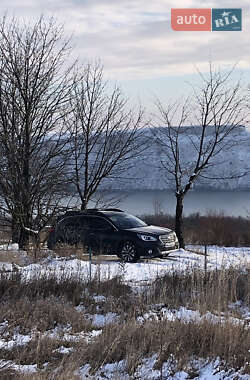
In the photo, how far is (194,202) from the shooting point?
49.1 meters

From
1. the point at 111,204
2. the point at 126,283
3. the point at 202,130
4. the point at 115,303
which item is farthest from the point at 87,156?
the point at 115,303

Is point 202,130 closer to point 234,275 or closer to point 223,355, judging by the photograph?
point 234,275

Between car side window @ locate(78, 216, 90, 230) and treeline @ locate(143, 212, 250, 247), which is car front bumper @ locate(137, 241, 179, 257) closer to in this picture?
car side window @ locate(78, 216, 90, 230)

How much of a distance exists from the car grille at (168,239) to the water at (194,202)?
1645cm

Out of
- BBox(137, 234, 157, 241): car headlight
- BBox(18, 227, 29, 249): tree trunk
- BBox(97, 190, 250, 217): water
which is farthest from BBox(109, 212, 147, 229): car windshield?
BBox(97, 190, 250, 217): water

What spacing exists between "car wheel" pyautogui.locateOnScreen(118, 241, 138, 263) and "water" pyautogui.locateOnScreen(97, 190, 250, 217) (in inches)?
668

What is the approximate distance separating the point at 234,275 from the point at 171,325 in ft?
10.0

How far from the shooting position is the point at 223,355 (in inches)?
214

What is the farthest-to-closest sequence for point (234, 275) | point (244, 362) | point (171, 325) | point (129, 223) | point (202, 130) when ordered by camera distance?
point (202, 130) < point (129, 223) < point (234, 275) < point (171, 325) < point (244, 362)

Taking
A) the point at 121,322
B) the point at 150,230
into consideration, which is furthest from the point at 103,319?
the point at 150,230

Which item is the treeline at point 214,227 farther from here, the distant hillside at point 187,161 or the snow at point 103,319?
the snow at point 103,319

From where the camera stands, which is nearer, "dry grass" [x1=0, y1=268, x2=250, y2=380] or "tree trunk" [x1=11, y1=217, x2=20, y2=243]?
"dry grass" [x1=0, y1=268, x2=250, y2=380]

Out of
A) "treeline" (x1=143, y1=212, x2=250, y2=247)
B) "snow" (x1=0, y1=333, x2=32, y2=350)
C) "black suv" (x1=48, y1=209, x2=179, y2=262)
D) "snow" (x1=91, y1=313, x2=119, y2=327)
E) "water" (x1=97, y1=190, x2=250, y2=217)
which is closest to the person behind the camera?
"snow" (x1=0, y1=333, x2=32, y2=350)

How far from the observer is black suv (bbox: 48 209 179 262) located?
1502 centimetres
